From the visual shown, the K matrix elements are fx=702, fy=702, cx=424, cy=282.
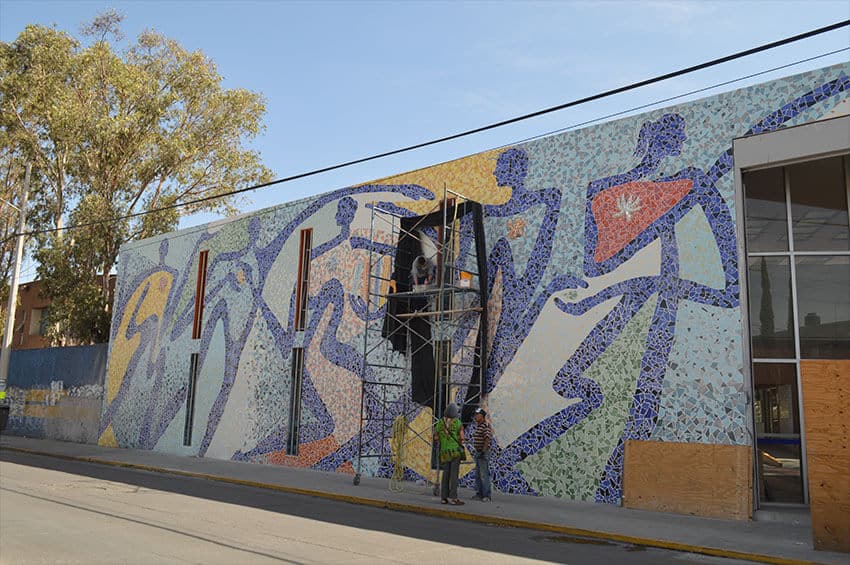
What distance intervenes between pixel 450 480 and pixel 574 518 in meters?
2.65

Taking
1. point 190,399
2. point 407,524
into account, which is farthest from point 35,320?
point 407,524

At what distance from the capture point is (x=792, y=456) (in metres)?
12.8

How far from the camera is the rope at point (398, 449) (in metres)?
15.7

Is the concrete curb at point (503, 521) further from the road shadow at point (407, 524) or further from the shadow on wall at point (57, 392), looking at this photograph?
the shadow on wall at point (57, 392)

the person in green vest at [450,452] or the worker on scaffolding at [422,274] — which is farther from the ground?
the worker on scaffolding at [422,274]

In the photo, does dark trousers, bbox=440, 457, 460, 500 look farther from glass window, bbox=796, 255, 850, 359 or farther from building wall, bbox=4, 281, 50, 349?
building wall, bbox=4, 281, 50, 349

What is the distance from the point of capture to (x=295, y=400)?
67.6ft

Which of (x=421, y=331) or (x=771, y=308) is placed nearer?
(x=771, y=308)

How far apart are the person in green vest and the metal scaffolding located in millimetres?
2042

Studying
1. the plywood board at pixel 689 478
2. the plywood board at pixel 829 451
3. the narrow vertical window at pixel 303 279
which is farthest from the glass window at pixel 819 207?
the narrow vertical window at pixel 303 279

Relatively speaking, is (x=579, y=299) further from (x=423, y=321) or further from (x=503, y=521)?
(x=503, y=521)

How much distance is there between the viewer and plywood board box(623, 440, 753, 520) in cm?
1231

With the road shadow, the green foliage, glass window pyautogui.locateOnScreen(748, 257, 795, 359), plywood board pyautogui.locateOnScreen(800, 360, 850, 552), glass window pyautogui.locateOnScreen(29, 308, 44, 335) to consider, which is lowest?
the road shadow

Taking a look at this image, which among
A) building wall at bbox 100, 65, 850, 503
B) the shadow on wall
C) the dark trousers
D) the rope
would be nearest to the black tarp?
building wall at bbox 100, 65, 850, 503
